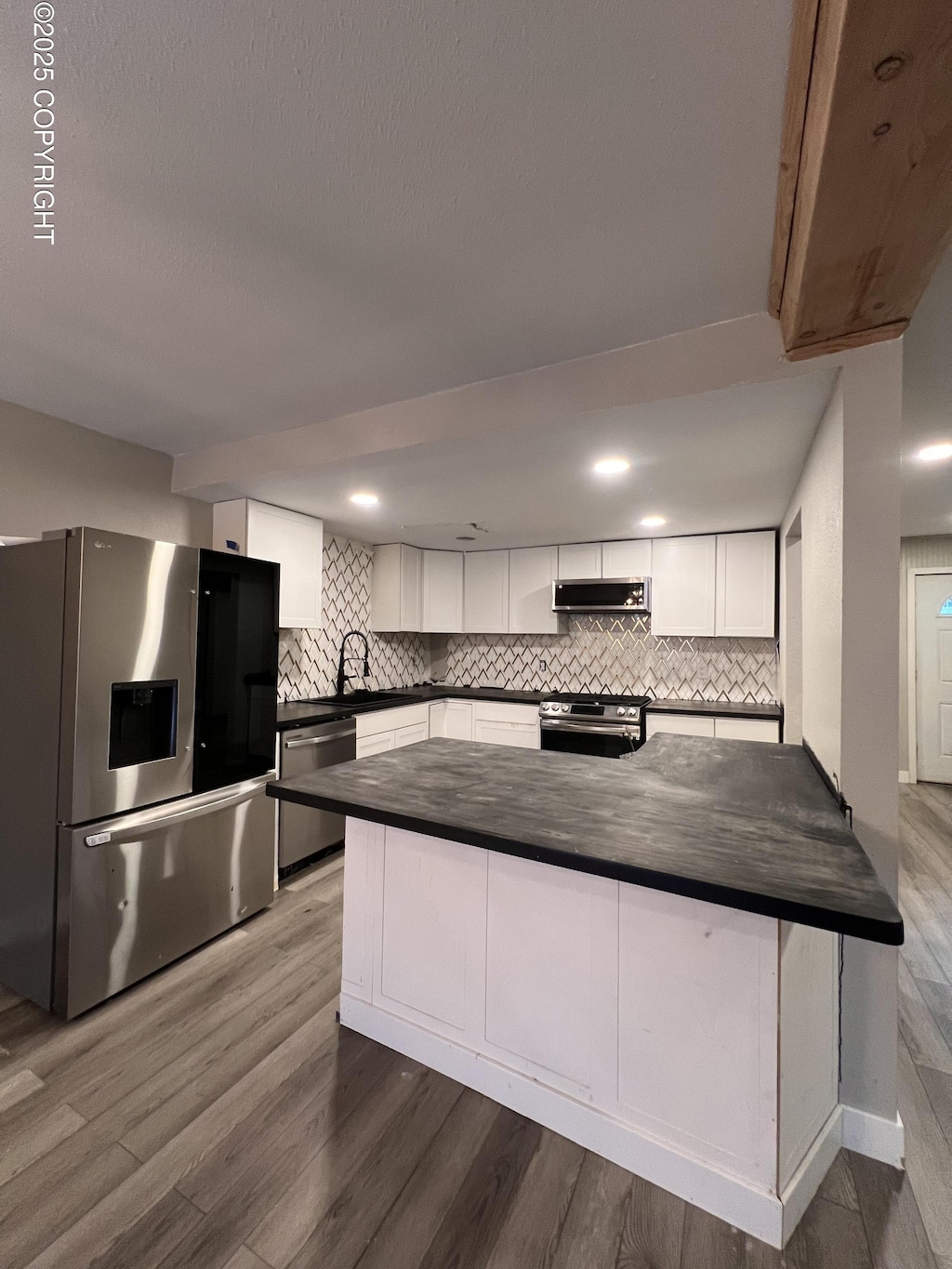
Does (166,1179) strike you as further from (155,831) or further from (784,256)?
(784,256)

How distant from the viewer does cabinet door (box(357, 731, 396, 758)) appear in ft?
12.0

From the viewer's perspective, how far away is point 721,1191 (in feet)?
4.13

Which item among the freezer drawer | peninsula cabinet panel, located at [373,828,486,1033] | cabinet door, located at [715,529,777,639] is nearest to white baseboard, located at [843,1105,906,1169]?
peninsula cabinet panel, located at [373,828,486,1033]

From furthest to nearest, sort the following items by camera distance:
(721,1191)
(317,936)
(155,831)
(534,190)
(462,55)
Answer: (317,936) < (155,831) < (721,1191) < (534,190) < (462,55)

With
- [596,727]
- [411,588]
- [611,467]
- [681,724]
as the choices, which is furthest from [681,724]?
[411,588]

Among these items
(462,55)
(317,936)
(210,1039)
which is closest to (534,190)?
(462,55)

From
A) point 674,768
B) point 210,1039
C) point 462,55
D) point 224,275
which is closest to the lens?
point 462,55

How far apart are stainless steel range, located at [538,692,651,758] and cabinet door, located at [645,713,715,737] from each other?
0.08 m

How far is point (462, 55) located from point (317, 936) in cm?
293

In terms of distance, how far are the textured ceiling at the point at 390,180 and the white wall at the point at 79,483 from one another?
0.51m

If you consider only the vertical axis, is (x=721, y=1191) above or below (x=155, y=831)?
below

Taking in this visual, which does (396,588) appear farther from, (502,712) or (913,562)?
(913,562)

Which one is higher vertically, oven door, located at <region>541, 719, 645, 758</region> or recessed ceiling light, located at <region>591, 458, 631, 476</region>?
recessed ceiling light, located at <region>591, 458, 631, 476</region>

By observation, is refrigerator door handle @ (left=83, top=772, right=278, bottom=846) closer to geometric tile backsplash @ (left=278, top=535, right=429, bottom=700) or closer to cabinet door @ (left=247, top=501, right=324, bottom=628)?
cabinet door @ (left=247, top=501, right=324, bottom=628)
